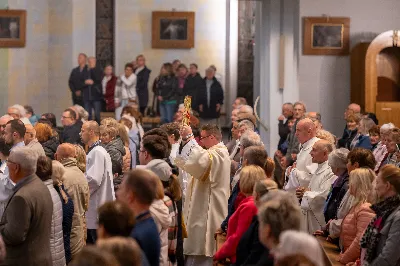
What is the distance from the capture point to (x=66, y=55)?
26.9 m

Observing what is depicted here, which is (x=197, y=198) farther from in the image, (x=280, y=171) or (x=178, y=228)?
(x=280, y=171)

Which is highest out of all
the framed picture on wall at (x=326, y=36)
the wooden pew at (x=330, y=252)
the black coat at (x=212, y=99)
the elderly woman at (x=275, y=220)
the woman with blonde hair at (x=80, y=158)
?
the framed picture on wall at (x=326, y=36)

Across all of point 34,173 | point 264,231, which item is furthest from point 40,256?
point 264,231

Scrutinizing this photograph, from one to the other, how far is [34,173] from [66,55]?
63.6 ft

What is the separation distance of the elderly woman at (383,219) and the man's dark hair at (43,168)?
288 cm

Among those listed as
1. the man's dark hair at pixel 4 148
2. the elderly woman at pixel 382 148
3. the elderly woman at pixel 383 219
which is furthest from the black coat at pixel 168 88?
the elderly woman at pixel 383 219

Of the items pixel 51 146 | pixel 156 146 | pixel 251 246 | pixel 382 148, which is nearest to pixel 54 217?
pixel 156 146

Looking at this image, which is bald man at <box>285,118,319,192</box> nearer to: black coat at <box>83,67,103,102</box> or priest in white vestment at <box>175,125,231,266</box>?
priest in white vestment at <box>175,125,231,266</box>

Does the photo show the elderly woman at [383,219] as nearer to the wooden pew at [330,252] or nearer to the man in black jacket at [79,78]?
the wooden pew at [330,252]

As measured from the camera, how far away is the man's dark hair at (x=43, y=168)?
8.34 metres

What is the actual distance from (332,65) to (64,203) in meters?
12.5

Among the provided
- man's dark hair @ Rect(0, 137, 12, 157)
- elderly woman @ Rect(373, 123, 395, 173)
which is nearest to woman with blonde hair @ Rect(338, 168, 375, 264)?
elderly woman @ Rect(373, 123, 395, 173)

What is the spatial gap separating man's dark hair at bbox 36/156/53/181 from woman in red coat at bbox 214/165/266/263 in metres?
1.74

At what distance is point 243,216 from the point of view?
7672 mm
